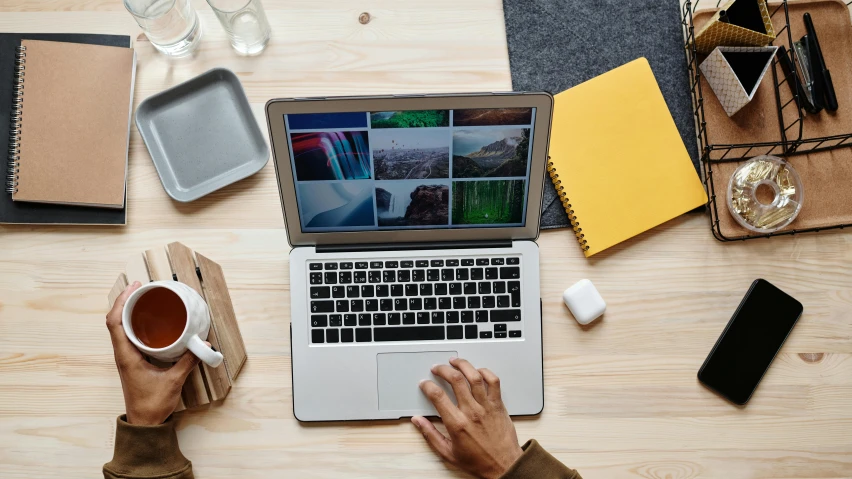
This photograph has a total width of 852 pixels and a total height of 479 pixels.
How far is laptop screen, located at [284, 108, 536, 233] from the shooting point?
27.1 inches

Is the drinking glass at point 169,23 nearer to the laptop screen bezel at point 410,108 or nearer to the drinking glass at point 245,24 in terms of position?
the drinking glass at point 245,24

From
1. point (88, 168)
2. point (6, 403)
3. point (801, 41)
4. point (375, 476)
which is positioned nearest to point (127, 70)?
point (88, 168)

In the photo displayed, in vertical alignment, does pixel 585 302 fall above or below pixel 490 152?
below

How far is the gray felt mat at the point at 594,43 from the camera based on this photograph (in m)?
0.90

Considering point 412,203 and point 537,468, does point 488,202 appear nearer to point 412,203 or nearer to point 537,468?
point 412,203

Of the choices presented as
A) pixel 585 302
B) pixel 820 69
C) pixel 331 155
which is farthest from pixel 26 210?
pixel 820 69

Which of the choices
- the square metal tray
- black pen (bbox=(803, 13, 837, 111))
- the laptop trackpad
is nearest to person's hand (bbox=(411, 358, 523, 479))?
the laptop trackpad

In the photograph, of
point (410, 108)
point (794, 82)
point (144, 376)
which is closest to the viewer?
point (410, 108)

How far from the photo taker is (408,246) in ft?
2.71

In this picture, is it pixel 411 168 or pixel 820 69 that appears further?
pixel 820 69

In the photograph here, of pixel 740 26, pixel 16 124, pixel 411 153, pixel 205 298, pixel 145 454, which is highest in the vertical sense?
pixel 740 26

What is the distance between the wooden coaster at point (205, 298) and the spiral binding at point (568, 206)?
1.59 feet

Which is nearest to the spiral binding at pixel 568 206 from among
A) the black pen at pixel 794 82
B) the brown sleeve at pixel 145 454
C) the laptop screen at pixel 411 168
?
the laptop screen at pixel 411 168

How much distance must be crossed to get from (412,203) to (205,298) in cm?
31
